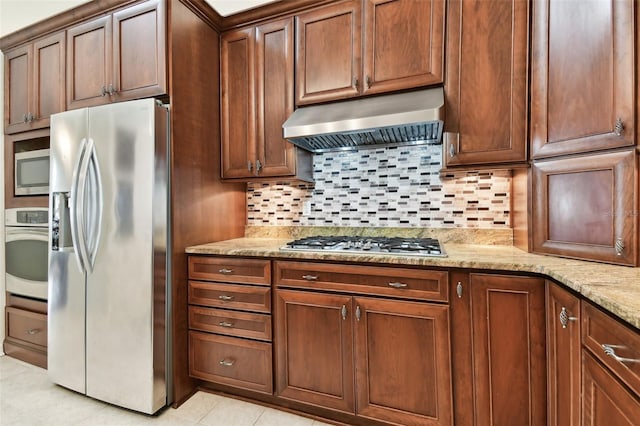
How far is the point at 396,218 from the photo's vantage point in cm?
210

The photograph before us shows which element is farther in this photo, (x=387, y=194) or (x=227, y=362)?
(x=387, y=194)

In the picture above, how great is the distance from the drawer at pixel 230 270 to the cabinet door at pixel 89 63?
3.96 ft

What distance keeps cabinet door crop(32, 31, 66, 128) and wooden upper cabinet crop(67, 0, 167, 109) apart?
84 millimetres

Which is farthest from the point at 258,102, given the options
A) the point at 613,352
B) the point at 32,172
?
the point at 613,352

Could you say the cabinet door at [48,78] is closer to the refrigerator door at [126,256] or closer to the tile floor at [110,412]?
the refrigerator door at [126,256]

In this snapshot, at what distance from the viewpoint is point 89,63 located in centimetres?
199

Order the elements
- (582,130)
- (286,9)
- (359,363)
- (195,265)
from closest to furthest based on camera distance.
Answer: (582,130), (359,363), (195,265), (286,9)

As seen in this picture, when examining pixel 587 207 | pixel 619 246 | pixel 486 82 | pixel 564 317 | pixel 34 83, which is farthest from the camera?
pixel 34 83

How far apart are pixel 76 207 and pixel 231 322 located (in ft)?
3.71

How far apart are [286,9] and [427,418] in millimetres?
2475

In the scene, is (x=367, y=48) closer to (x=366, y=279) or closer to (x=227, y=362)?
(x=366, y=279)

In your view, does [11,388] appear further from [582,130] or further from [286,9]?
[582,130]

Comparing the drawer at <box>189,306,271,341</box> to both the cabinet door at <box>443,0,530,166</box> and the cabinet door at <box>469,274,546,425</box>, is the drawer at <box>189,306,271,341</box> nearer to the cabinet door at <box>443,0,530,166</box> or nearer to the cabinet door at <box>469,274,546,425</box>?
the cabinet door at <box>469,274,546,425</box>

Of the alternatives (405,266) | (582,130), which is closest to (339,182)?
(405,266)
